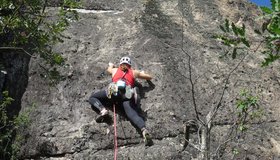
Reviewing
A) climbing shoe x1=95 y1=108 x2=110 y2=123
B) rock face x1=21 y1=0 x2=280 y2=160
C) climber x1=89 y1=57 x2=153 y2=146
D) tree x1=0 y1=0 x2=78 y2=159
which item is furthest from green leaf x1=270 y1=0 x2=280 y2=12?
climbing shoe x1=95 y1=108 x2=110 y2=123

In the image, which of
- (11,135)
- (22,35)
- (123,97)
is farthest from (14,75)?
(123,97)

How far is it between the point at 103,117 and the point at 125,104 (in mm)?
456

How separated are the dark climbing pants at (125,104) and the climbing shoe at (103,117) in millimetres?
134

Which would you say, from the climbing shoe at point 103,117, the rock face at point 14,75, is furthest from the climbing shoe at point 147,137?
the rock face at point 14,75

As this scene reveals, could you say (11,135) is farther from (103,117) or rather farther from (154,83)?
(154,83)

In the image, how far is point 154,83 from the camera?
8.45 metres

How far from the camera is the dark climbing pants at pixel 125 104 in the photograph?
23.3ft

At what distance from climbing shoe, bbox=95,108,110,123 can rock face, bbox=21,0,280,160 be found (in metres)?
0.11

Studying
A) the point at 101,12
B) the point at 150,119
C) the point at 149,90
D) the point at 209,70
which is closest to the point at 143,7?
the point at 101,12

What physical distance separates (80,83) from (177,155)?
2.69 metres

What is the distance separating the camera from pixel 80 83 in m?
8.42

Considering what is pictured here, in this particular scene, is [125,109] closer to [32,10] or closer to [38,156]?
[38,156]

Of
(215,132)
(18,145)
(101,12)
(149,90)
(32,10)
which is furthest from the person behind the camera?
(101,12)

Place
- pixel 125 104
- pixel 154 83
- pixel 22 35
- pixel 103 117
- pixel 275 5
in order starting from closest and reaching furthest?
1. pixel 275 5
2. pixel 22 35
3. pixel 103 117
4. pixel 125 104
5. pixel 154 83
